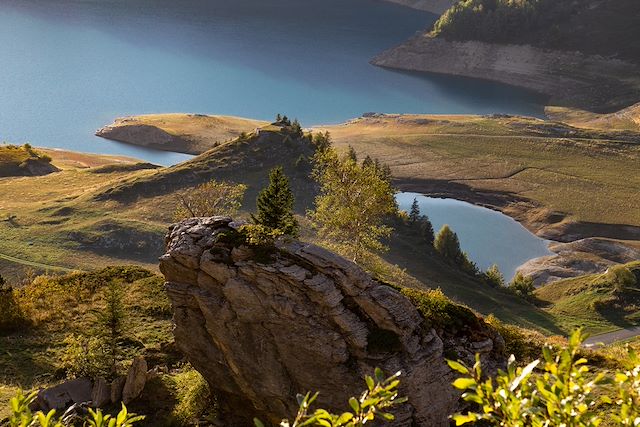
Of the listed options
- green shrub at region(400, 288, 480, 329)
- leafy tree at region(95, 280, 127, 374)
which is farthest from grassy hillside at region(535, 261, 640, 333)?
leafy tree at region(95, 280, 127, 374)

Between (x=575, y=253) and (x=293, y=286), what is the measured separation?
111693mm

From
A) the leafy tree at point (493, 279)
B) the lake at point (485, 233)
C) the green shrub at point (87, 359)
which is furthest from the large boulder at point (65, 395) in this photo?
the lake at point (485, 233)

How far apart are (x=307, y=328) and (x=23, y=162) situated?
11730 cm

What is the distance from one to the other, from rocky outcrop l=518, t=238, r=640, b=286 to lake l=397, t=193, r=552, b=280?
3.04 metres

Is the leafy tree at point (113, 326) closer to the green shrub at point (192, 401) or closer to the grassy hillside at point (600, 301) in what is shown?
the green shrub at point (192, 401)

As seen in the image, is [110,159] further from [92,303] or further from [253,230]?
[253,230]

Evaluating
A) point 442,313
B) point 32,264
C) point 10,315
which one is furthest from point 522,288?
point 10,315

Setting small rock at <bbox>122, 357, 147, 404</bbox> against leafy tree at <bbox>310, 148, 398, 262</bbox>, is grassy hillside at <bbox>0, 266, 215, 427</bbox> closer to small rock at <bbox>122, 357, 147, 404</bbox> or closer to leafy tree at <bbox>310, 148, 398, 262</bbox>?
small rock at <bbox>122, 357, 147, 404</bbox>

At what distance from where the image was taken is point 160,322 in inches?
1642

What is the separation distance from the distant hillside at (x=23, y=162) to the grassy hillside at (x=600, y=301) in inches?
3767

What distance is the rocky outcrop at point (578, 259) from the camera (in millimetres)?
117250

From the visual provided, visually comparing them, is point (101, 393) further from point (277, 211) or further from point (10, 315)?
point (277, 211)

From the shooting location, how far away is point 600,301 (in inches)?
3570

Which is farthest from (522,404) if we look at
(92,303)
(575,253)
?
(575,253)
